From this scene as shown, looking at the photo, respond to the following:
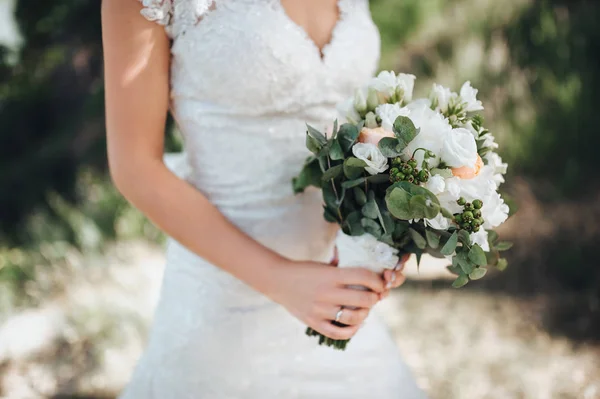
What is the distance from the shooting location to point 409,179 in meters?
0.90

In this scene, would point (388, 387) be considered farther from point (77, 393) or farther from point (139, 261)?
point (139, 261)

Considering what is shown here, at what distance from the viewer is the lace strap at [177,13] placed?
1.05 meters

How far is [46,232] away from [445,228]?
319cm

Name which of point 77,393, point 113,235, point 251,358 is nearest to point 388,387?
point 251,358

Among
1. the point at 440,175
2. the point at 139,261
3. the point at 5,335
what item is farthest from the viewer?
the point at 139,261

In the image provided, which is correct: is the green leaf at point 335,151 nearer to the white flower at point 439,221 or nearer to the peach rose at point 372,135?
the peach rose at point 372,135

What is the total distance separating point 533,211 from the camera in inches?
149

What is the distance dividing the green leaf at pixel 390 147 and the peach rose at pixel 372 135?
1.8 inches

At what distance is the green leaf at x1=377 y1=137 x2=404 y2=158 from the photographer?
0.90 metres

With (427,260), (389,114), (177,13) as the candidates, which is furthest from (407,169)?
(427,260)

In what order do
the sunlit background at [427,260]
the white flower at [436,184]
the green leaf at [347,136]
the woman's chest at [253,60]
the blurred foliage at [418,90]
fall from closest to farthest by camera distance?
the white flower at [436,184], the green leaf at [347,136], the woman's chest at [253,60], the sunlit background at [427,260], the blurred foliage at [418,90]

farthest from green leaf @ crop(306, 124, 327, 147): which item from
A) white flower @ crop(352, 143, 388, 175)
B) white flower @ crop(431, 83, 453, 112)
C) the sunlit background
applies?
the sunlit background

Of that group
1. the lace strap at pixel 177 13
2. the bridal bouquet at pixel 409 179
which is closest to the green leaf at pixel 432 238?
the bridal bouquet at pixel 409 179

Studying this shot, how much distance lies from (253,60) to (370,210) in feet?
1.31
